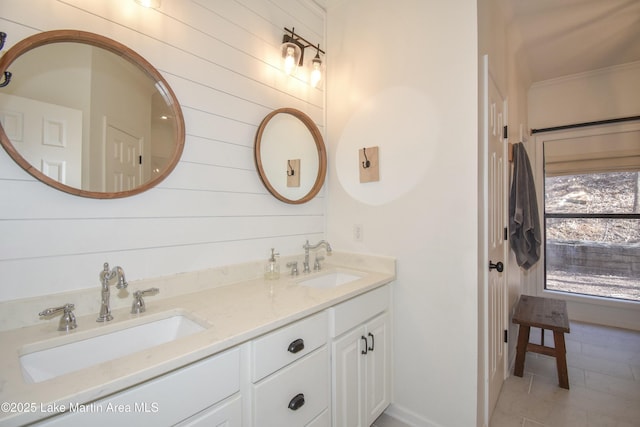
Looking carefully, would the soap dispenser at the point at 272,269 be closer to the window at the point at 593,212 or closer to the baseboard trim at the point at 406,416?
the baseboard trim at the point at 406,416

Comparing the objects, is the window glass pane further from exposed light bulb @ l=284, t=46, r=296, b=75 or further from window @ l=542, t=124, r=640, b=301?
exposed light bulb @ l=284, t=46, r=296, b=75

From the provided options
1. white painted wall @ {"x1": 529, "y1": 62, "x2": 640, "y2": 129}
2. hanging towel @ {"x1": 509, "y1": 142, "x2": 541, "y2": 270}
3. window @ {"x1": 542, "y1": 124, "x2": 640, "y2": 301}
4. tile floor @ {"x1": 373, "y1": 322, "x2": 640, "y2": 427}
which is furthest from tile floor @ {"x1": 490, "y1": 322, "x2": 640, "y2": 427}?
white painted wall @ {"x1": 529, "y1": 62, "x2": 640, "y2": 129}

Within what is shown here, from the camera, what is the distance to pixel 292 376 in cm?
115

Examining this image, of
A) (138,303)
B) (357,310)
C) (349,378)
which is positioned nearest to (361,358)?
(349,378)

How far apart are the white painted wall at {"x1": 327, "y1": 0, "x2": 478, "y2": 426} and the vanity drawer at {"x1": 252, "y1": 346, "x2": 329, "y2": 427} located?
72 centimetres

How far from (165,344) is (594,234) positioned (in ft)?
14.1

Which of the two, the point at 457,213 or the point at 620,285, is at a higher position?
the point at 457,213

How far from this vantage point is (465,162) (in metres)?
1.57

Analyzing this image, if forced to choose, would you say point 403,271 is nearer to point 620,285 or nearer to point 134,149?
point 134,149

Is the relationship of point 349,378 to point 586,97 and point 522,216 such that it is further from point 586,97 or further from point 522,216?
point 586,97

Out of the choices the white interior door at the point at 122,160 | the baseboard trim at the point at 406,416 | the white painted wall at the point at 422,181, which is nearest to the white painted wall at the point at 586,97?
the white painted wall at the point at 422,181

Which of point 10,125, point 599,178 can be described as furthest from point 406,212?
point 599,178

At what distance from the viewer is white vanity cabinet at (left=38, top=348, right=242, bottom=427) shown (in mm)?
679

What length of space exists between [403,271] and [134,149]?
1.58 m
